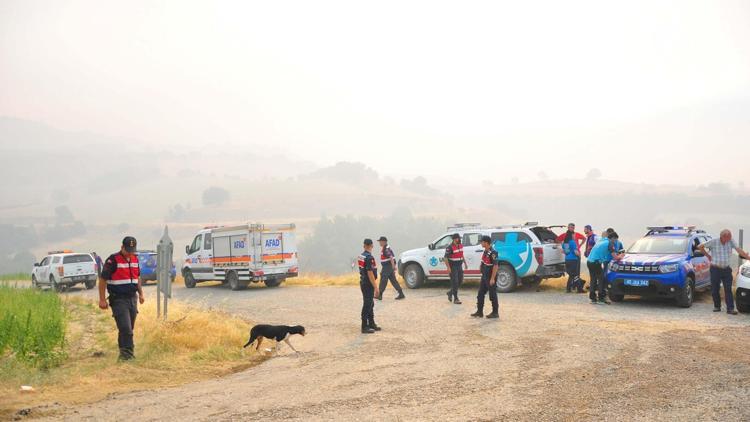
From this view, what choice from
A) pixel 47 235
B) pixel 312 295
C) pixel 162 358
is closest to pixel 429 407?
pixel 162 358

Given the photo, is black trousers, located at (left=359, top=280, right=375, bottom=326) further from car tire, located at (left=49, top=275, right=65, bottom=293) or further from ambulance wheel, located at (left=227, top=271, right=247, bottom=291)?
car tire, located at (left=49, top=275, right=65, bottom=293)

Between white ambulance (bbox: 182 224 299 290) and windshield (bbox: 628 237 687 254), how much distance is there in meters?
12.1

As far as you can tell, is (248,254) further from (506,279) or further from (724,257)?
(724,257)

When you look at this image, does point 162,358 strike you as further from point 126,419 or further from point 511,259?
point 511,259

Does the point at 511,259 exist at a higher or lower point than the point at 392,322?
higher

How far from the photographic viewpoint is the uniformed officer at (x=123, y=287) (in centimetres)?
926

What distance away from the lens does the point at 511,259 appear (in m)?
17.4

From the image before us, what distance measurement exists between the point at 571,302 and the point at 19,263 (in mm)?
145432

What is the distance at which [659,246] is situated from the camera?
1465 centimetres

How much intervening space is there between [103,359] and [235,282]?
13166 mm

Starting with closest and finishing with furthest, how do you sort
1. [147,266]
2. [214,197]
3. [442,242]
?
[442,242] → [147,266] → [214,197]

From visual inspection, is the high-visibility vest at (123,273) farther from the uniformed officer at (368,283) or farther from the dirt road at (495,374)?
the uniformed officer at (368,283)

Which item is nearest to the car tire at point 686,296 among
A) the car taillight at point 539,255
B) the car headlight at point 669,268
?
the car headlight at point 669,268

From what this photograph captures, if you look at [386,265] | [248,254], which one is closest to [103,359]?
[386,265]
